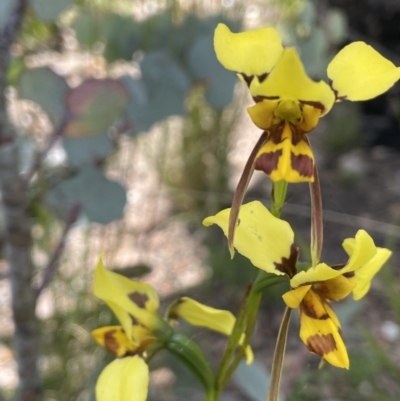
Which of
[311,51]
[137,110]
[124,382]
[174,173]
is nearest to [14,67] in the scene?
[137,110]

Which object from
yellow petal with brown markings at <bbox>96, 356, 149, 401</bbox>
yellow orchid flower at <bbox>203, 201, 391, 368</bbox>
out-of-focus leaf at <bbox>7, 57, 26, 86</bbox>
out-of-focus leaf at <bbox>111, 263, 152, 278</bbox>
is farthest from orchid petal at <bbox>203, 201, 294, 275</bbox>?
out-of-focus leaf at <bbox>7, 57, 26, 86</bbox>

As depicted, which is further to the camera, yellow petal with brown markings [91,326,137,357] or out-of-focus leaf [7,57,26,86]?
out-of-focus leaf [7,57,26,86]

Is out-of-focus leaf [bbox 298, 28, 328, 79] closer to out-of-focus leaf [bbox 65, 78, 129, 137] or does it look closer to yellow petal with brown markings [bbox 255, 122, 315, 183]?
out-of-focus leaf [bbox 65, 78, 129, 137]

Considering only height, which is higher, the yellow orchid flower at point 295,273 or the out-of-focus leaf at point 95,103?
the out-of-focus leaf at point 95,103

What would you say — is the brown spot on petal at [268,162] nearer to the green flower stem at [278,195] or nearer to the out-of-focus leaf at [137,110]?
the green flower stem at [278,195]

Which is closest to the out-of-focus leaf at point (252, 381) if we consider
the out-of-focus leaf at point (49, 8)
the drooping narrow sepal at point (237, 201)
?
the drooping narrow sepal at point (237, 201)
